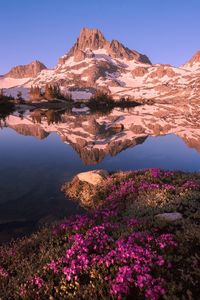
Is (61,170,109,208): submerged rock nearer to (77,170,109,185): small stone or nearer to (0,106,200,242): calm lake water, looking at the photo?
(77,170,109,185): small stone

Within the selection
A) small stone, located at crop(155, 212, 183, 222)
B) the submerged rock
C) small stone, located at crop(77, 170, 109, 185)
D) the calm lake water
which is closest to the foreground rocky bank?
small stone, located at crop(155, 212, 183, 222)

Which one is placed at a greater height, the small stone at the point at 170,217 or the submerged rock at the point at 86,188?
the small stone at the point at 170,217

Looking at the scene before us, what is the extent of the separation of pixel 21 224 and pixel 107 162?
1541 centimetres

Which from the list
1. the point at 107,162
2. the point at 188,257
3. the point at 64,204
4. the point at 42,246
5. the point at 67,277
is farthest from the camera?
the point at 107,162

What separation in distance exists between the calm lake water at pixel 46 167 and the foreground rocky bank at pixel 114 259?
3875mm

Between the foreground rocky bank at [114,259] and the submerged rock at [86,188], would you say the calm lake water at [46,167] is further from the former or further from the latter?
the foreground rocky bank at [114,259]

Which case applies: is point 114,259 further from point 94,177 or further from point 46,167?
point 46,167

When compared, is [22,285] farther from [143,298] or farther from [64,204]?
[64,204]

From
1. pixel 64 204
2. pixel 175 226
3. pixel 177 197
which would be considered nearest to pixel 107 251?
pixel 175 226

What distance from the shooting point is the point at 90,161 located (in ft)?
105

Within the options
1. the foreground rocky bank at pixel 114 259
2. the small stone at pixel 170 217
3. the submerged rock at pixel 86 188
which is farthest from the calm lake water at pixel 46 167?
the small stone at pixel 170 217

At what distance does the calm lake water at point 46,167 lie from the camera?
18.1 metres

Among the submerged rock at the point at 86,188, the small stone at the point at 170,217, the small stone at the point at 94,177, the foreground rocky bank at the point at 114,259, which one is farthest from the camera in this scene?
the small stone at the point at 94,177

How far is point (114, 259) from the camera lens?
9.64m
